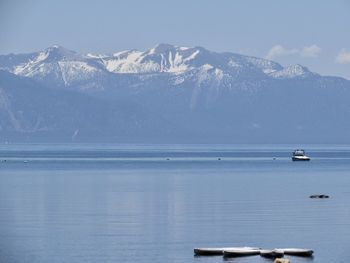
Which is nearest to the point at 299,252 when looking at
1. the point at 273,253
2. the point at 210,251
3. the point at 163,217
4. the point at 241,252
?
the point at 273,253

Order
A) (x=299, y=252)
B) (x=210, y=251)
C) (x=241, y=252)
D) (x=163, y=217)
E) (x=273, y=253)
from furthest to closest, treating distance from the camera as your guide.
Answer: (x=163, y=217) → (x=210, y=251) → (x=241, y=252) → (x=299, y=252) → (x=273, y=253)

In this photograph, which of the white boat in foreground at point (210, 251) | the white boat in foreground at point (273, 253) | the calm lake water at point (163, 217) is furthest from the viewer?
the calm lake water at point (163, 217)

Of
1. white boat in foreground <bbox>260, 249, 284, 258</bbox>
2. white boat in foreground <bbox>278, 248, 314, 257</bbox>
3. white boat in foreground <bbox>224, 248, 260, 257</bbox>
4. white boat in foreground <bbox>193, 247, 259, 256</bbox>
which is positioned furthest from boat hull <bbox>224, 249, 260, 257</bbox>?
white boat in foreground <bbox>278, 248, 314, 257</bbox>

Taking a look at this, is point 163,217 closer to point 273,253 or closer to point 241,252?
point 241,252

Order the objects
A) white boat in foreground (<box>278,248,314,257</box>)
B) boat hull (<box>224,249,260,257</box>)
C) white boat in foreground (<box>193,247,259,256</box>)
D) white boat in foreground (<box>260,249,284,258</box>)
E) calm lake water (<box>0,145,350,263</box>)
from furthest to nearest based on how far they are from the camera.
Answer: calm lake water (<box>0,145,350,263</box>)
white boat in foreground (<box>193,247,259,256</box>)
white boat in foreground (<box>278,248,314,257</box>)
boat hull (<box>224,249,260,257</box>)
white boat in foreground (<box>260,249,284,258</box>)

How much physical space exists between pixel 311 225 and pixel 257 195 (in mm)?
27654

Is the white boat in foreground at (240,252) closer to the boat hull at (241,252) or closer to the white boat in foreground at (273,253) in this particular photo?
the boat hull at (241,252)

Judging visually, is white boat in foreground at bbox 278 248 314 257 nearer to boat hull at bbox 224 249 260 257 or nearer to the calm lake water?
the calm lake water

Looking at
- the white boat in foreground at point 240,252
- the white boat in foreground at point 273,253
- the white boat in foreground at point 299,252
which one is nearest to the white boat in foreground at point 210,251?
the white boat in foreground at point 240,252

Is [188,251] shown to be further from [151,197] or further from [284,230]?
[151,197]

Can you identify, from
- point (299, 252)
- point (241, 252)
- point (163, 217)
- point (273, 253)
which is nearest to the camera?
point (273, 253)

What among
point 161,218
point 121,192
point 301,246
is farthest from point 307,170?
point 301,246

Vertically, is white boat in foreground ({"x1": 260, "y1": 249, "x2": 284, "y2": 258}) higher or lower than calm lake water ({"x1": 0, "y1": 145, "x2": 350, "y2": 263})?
lower

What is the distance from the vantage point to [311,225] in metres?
70.1
